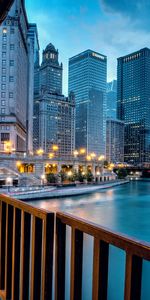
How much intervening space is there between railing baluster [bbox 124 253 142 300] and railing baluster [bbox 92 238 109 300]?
262 millimetres

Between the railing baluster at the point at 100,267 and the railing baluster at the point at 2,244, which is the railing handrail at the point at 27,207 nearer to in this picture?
the railing baluster at the point at 2,244

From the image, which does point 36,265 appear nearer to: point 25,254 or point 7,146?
point 25,254

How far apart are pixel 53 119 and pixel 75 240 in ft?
530

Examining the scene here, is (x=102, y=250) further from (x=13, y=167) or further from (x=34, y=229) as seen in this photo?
(x=13, y=167)

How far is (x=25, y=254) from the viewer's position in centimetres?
334

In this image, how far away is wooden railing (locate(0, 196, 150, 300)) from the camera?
201 centimetres

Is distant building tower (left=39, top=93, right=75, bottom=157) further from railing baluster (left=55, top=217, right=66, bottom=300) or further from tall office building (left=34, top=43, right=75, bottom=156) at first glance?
railing baluster (left=55, top=217, right=66, bottom=300)

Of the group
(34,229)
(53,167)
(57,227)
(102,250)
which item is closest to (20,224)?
(34,229)

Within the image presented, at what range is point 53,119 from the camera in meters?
163

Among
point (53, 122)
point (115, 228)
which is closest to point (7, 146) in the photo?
point (115, 228)

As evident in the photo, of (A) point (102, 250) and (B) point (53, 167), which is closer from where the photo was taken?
(A) point (102, 250)

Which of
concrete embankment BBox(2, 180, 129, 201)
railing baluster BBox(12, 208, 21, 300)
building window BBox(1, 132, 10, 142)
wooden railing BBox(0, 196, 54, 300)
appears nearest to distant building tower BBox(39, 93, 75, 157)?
building window BBox(1, 132, 10, 142)

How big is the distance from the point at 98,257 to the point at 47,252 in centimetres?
73

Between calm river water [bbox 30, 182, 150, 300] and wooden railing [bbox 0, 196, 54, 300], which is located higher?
wooden railing [bbox 0, 196, 54, 300]
